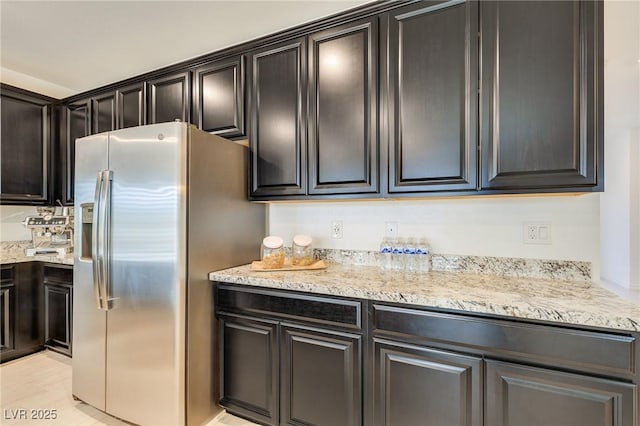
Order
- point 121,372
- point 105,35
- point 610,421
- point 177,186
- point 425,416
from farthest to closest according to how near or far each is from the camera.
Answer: point 105,35 < point 121,372 < point 177,186 < point 425,416 < point 610,421

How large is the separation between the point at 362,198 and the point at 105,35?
2.17 m

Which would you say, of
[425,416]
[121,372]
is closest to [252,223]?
[121,372]

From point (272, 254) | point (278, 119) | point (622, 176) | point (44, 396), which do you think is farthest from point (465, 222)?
point (622, 176)

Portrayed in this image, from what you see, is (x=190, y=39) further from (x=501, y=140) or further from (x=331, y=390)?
(x=331, y=390)

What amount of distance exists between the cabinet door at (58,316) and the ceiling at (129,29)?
75.7 inches

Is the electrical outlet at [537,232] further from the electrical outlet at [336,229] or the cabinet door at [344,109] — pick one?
the electrical outlet at [336,229]

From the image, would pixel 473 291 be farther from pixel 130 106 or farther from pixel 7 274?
pixel 7 274

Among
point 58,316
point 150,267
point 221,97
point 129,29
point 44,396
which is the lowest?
point 44,396

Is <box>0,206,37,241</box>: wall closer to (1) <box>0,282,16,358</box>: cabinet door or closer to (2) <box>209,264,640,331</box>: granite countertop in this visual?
(1) <box>0,282,16,358</box>: cabinet door

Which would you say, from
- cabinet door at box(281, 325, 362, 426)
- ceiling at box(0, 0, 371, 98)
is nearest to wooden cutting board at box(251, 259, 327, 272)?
cabinet door at box(281, 325, 362, 426)

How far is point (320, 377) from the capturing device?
1.52 meters

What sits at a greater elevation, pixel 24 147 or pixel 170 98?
pixel 170 98

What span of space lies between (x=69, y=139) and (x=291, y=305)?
9.65 ft

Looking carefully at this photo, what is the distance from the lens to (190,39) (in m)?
2.18
